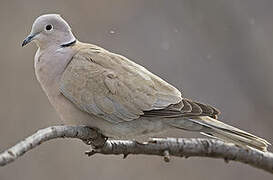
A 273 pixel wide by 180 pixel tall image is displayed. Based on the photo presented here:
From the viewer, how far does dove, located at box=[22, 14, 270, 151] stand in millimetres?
2505

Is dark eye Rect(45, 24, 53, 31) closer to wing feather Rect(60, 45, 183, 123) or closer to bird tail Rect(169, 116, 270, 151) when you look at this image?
wing feather Rect(60, 45, 183, 123)

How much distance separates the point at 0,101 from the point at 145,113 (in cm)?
231

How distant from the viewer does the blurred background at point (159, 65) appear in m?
4.30

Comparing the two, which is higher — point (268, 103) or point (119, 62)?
point (119, 62)

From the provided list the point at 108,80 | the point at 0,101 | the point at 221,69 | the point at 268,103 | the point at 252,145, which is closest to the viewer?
the point at 252,145

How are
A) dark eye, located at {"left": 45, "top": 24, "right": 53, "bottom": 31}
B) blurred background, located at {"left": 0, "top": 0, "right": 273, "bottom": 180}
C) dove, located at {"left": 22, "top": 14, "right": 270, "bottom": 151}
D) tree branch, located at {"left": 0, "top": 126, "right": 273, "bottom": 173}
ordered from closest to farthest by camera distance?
tree branch, located at {"left": 0, "top": 126, "right": 273, "bottom": 173} < dove, located at {"left": 22, "top": 14, "right": 270, "bottom": 151} < dark eye, located at {"left": 45, "top": 24, "right": 53, "bottom": 31} < blurred background, located at {"left": 0, "top": 0, "right": 273, "bottom": 180}

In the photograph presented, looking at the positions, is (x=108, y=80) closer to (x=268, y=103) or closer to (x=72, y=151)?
(x=268, y=103)

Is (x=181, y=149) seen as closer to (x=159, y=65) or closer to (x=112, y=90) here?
(x=112, y=90)

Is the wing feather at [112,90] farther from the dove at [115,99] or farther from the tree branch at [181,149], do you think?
the tree branch at [181,149]

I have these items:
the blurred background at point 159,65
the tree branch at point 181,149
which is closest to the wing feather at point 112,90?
the tree branch at point 181,149

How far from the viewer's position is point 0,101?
464cm

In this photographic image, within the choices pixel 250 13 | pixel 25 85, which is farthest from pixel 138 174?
pixel 250 13

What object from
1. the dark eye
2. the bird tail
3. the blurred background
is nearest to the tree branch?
the bird tail

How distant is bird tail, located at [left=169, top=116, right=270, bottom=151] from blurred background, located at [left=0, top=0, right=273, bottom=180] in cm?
149
